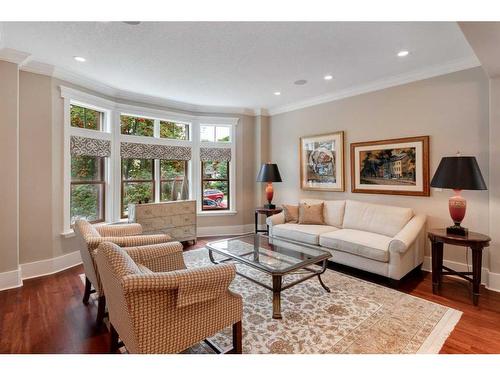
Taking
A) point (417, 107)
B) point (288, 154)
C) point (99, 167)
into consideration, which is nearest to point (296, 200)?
point (288, 154)

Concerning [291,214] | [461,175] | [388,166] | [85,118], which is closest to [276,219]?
[291,214]

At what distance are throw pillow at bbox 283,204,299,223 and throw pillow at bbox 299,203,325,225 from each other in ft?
0.41

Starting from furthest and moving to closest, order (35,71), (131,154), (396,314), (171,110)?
(171,110) → (131,154) → (35,71) → (396,314)

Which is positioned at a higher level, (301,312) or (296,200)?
(296,200)

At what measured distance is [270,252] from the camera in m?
3.14

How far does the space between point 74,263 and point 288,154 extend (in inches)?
161

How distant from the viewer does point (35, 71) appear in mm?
3234

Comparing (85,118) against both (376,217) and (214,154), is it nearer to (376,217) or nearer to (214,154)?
(214,154)

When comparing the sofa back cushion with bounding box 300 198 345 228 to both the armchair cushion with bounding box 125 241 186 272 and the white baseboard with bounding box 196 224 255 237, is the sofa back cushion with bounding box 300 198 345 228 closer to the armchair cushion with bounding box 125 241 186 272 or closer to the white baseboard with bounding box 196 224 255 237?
the white baseboard with bounding box 196 224 255 237

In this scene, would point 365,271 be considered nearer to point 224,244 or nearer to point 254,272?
point 254,272

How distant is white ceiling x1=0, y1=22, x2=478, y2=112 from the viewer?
2.41 metres

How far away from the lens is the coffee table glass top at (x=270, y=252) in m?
2.54

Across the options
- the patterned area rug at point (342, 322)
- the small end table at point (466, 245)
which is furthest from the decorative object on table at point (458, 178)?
the patterned area rug at point (342, 322)

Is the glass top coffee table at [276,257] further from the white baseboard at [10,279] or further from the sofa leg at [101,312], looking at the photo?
the white baseboard at [10,279]
